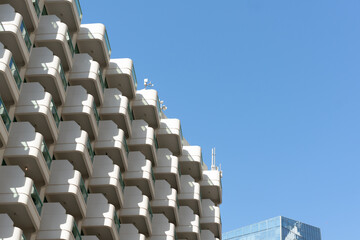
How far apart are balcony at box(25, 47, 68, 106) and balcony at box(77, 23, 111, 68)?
8.26 m

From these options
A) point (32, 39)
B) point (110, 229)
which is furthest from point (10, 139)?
point (110, 229)

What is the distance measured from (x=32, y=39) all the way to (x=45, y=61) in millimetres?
2365

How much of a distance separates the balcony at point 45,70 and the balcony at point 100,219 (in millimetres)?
9901

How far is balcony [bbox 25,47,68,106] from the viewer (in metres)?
54.2

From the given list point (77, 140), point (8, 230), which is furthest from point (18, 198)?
point (77, 140)

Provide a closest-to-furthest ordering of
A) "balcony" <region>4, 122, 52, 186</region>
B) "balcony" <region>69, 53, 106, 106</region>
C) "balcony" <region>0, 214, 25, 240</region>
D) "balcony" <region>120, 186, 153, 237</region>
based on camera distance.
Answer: "balcony" <region>0, 214, 25, 240</region> < "balcony" <region>4, 122, 52, 186</region> < "balcony" <region>69, 53, 106, 106</region> < "balcony" <region>120, 186, 153, 237</region>

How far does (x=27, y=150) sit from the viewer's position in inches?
1962

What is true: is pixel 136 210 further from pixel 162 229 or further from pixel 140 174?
pixel 162 229

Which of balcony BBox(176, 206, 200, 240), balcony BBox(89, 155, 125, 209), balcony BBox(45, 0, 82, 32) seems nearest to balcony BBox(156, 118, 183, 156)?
balcony BBox(176, 206, 200, 240)

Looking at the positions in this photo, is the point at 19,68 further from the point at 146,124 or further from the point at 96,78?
the point at 146,124

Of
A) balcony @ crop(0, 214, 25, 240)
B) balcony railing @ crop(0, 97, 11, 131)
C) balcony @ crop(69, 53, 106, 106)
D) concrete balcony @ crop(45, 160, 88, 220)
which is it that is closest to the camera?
balcony @ crop(0, 214, 25, 240)

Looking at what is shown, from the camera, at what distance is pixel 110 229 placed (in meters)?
58.8

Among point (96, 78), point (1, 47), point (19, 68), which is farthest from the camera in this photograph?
point (96, 78)

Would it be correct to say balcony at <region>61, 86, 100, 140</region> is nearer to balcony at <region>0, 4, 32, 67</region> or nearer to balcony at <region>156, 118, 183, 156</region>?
balcony at <region>0, 4, 32, 67</region>
